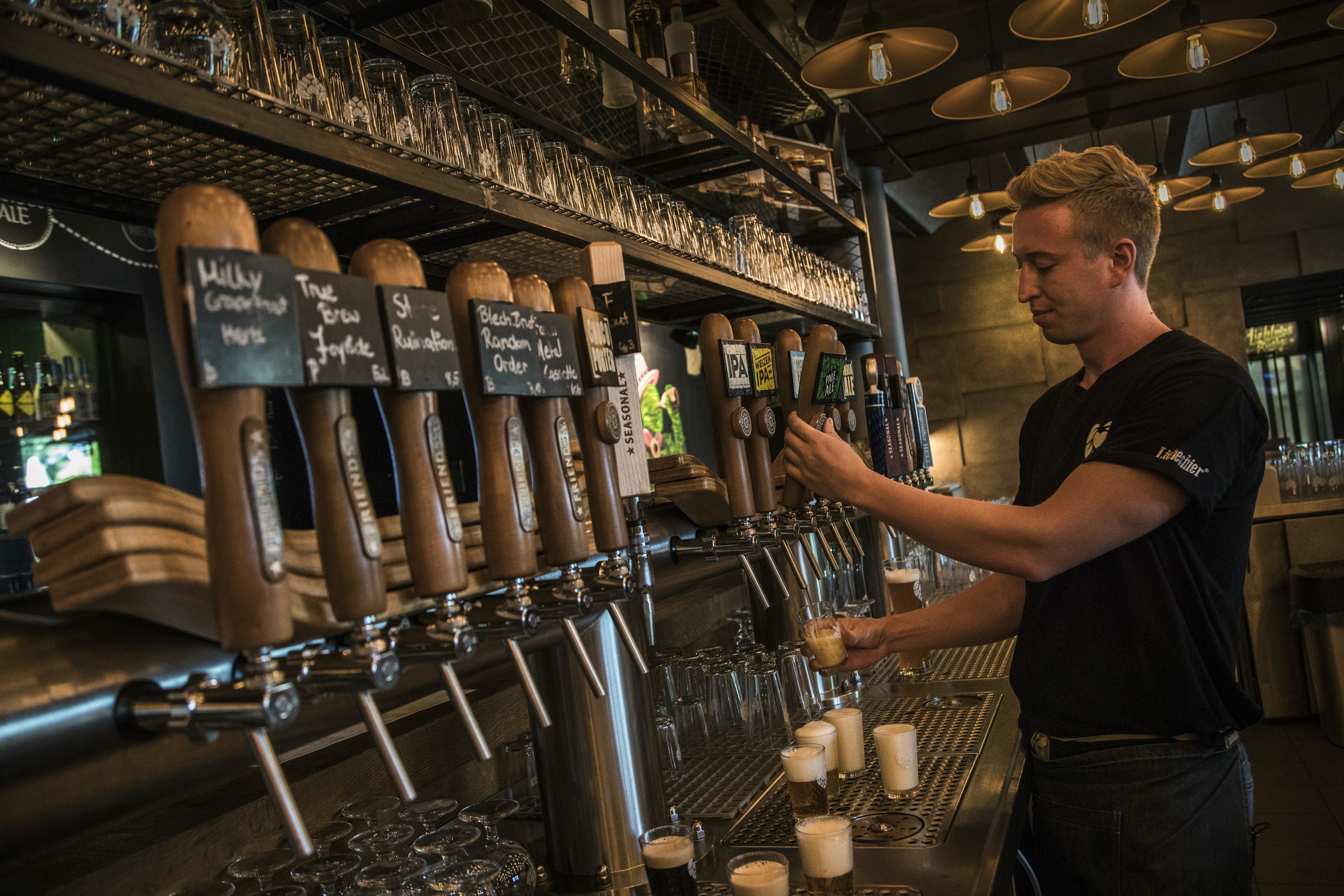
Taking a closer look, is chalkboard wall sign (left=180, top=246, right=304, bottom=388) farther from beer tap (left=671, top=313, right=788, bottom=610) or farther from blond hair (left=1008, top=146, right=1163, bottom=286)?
blond hair (left=1008, top=146, right=1163, bottom=286)

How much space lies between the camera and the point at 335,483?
854 millimetres

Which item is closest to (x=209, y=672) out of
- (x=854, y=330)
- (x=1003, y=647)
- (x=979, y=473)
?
(x=1003, y=647)

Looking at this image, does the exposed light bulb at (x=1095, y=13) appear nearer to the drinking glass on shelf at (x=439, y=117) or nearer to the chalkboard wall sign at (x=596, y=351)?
the drinking glass on shelf at (x=439, y=117)

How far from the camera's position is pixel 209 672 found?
34.4 inches

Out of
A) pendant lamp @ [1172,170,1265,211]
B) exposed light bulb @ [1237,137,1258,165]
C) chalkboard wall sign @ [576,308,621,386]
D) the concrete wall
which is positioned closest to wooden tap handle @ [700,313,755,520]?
chalkboard wall sign @ [576,308,621,386]

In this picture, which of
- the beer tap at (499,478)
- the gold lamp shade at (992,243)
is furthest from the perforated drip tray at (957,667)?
the gold lamp shade at (992,243)

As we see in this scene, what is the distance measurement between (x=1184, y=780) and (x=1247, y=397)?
716 millimetres

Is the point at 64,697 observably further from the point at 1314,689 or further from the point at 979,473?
the point at 979,473

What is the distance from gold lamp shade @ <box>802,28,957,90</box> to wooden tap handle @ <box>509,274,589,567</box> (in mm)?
2381

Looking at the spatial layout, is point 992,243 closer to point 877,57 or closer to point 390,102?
point 877,57

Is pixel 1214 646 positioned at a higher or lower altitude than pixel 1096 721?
higher

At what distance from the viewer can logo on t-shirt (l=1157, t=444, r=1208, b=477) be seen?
1707 millimetres

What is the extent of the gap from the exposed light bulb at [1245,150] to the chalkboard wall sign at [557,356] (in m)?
5.47

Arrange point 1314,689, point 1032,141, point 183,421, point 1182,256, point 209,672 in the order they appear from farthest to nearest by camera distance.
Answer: point 1182,256 → point 1032,141 → point 1314,689 → point 183,421 → point 209,672
